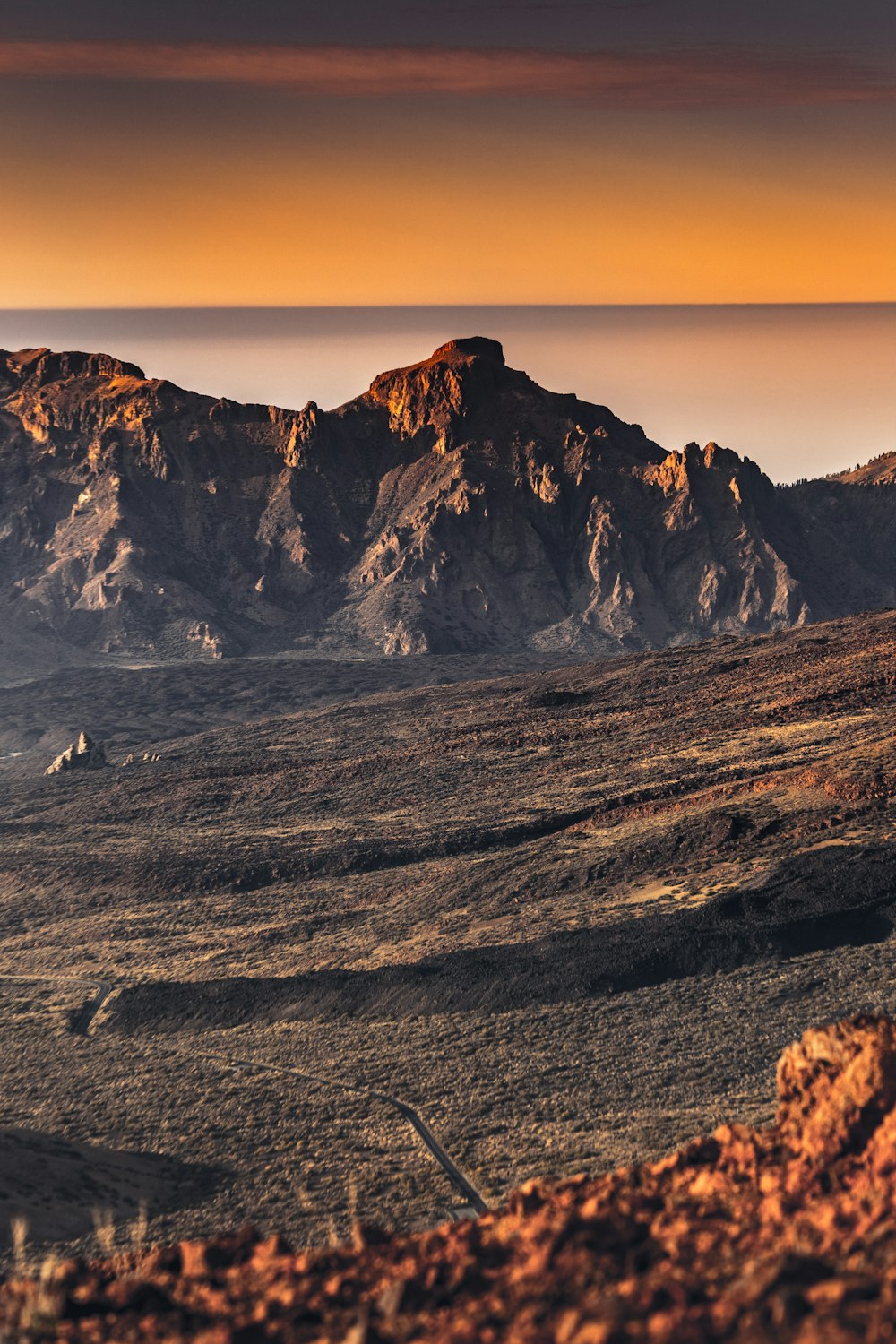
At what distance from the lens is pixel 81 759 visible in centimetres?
10406

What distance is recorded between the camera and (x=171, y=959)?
5178cm

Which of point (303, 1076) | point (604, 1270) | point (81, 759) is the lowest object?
point (303, 1076)

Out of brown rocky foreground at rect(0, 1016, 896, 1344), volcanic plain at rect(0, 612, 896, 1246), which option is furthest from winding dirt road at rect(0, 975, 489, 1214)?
brown rocky foreground at rect(0, 1016, 896, 1344)

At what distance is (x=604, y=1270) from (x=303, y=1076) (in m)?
25.6

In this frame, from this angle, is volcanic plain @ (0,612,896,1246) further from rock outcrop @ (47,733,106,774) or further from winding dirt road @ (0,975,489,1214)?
rock outcrop @ (47,733,106,774)

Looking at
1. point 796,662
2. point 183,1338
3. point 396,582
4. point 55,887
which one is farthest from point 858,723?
point 396,582

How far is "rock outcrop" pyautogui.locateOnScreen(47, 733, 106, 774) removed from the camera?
103 metres

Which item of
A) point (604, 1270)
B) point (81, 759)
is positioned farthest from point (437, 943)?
point (81, 759)

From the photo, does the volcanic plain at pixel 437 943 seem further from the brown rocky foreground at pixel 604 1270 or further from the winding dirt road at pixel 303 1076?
the brown rocky foreground at pixel 604 1270

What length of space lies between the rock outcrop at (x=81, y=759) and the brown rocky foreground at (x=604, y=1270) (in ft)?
302

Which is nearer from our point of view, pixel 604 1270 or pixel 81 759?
pixel 604 1270

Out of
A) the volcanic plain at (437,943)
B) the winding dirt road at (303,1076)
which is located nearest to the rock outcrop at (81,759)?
the volcanic plain at (437,943)

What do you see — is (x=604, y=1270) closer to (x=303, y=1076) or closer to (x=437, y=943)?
(x=303, y=1076)

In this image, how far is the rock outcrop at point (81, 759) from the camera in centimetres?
10327
